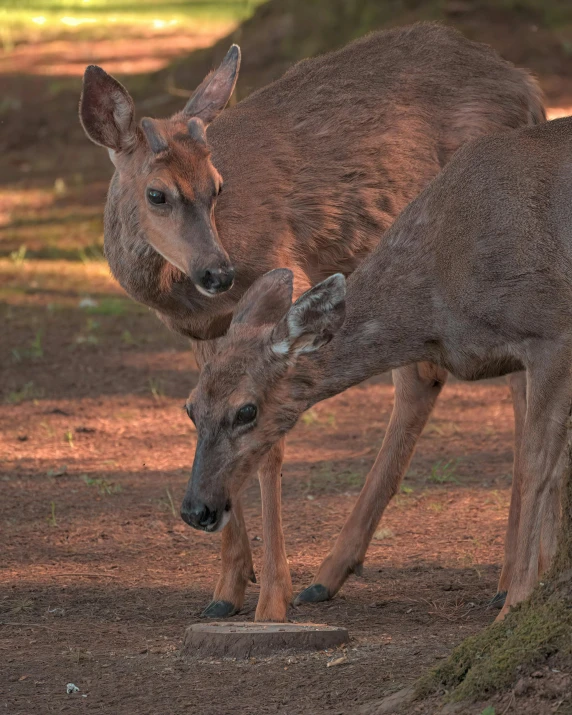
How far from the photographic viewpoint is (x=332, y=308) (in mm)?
5332

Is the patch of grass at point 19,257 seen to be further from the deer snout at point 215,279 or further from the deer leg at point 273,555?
the deer snout at point 215,279

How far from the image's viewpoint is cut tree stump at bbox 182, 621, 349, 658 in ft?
17.4

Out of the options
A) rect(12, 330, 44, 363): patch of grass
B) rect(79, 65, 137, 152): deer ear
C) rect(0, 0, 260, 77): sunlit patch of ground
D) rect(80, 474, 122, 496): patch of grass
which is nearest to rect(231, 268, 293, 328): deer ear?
rect(79, 65, 137, 152): deer ear

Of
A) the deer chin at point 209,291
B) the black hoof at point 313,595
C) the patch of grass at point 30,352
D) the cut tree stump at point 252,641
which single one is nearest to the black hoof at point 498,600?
the black hoof at point 313,595

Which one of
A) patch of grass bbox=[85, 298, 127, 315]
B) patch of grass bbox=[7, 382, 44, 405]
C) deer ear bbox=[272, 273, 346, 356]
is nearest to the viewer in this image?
deer ear bbox=[272, 273, 346, 356]

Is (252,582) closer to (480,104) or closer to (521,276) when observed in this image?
(521,276)

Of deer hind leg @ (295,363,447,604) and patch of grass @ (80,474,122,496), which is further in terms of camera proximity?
patch of grass @ (80,474,122,496)

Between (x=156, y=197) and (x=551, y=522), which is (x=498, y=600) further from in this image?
(x=156, y=197)

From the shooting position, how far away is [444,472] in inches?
328

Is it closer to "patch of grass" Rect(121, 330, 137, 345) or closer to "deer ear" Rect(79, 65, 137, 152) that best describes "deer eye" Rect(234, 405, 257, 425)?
"deer ear" Rect(79, 65, 137, 152)

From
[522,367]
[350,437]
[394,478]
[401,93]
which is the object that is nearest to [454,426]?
[350,437]

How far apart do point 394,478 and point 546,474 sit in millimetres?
1657

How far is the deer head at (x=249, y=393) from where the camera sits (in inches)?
210

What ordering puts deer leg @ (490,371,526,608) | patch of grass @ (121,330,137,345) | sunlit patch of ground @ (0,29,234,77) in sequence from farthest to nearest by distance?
sunlit patch of ground @ (0,29,234,77) → patch of grass @ (121,330,137,345) → deer leg @ (490,371,526,608)
